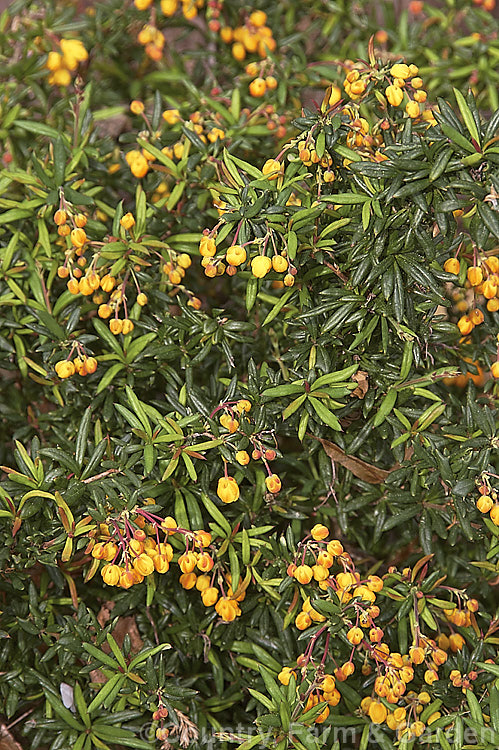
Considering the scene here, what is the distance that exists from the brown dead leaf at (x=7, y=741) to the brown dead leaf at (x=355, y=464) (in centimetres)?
88

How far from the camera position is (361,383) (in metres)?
1.59

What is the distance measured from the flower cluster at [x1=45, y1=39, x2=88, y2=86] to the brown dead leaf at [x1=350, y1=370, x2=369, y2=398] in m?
1.23

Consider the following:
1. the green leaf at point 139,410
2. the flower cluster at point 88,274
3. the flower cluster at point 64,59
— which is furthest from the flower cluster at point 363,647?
the flower cluster at point 64,59

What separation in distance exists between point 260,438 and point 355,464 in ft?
0.89

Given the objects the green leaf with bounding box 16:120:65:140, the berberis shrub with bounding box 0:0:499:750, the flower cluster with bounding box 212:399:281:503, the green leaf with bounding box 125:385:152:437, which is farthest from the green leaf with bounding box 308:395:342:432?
the green leaf with bounding box 16:120:65:140

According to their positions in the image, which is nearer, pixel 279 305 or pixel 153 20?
pixel 279 305

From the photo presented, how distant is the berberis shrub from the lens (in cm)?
146

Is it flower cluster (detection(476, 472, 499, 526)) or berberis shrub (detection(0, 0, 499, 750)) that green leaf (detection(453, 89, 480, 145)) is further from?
flower cluster (detection(476, 472, 499, 526))

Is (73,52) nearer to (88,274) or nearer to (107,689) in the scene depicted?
(88,274)

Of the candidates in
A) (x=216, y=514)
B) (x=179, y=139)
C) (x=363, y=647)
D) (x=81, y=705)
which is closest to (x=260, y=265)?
(x=216, y=514)

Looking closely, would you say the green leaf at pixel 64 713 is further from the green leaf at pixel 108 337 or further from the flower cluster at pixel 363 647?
the green leaf at pixel 108 337

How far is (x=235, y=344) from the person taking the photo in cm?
176

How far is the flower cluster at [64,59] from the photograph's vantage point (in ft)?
6.88

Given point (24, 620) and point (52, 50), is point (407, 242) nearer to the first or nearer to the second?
point (24, 620)
